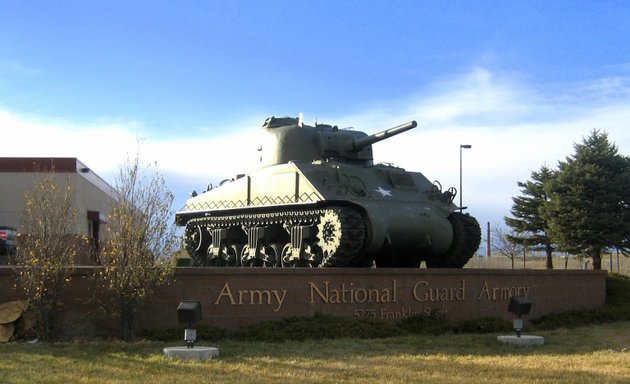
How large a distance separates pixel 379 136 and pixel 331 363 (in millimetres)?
9627

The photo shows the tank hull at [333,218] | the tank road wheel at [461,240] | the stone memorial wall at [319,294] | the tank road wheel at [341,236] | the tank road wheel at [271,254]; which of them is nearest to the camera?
the stone memorial wall at [319,294]

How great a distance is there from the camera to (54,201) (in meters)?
13.1

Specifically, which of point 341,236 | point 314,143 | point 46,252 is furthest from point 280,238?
point 46,252

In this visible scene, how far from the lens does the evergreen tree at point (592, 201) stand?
3200 centimetres

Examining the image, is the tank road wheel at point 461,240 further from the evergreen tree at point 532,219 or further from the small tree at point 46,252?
the evergreen tree at point 532,219

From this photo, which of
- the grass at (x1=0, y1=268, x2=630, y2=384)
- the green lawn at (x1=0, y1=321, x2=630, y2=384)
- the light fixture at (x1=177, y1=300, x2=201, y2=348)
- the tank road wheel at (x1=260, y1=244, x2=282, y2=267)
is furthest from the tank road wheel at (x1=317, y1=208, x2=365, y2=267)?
the light fixture at (x1=177, y1=300, x2=201, y2=348)

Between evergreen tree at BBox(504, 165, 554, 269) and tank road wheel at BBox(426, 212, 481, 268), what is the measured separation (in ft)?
64.8

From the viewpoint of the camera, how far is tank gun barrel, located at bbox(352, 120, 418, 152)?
1917cm

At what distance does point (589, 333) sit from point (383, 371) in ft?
24.7

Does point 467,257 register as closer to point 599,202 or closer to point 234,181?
point 234,181

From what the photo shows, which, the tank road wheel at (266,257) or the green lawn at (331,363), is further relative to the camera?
the tank road wheel at (266,257)

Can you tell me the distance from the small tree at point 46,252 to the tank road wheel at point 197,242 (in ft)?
29.9

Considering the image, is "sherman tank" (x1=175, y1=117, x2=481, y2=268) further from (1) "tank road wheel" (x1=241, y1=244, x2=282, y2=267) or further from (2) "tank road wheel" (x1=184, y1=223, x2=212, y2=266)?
(2) "tank road wheel" (x1=184, y1=223, x2=212, y2=266)

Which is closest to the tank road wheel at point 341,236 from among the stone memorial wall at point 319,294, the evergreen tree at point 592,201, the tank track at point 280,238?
the tank track at point 280,238
